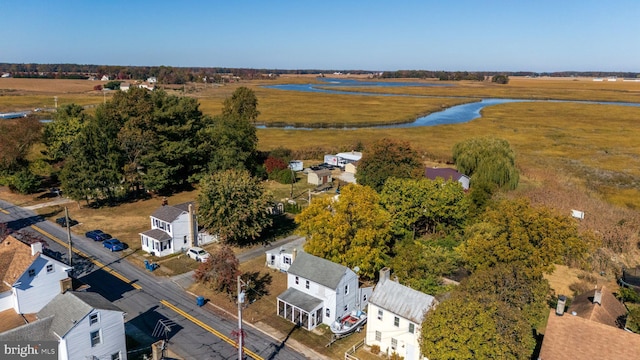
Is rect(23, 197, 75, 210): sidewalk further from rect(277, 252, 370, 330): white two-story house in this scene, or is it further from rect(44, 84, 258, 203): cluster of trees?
rect(277, 252, 370, 330): white two-story house

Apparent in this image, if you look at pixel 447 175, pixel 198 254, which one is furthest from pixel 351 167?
pixel 198 254

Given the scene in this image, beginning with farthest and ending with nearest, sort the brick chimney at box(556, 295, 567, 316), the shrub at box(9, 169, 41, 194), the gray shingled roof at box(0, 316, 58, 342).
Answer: the shrub at box(9, 169, 41, 194) < the brick chimney at box(556, 295, 567, 316) < the gray shingled roof at box(0, 316, 58, 342)

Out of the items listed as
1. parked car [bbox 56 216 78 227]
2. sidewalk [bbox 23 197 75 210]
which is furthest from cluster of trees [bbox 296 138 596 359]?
sidewalk [bbox 23 197 75 210]

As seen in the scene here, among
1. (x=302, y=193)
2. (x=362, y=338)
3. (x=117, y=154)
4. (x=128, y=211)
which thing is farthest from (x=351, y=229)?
(x=117, y=154)

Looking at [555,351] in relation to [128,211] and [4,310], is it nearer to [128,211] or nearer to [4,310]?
[4,310]

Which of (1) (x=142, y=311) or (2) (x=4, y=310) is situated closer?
(2) (x=4, y=310)

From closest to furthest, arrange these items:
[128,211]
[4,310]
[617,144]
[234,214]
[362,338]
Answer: [4,310], [362,338], [234,214], [128,211], [617,144]

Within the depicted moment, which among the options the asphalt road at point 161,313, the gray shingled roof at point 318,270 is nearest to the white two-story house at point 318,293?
the gray shingled roof at point 318,270

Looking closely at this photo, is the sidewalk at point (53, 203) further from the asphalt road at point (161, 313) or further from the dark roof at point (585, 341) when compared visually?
the dark roof at point (585, 341)
